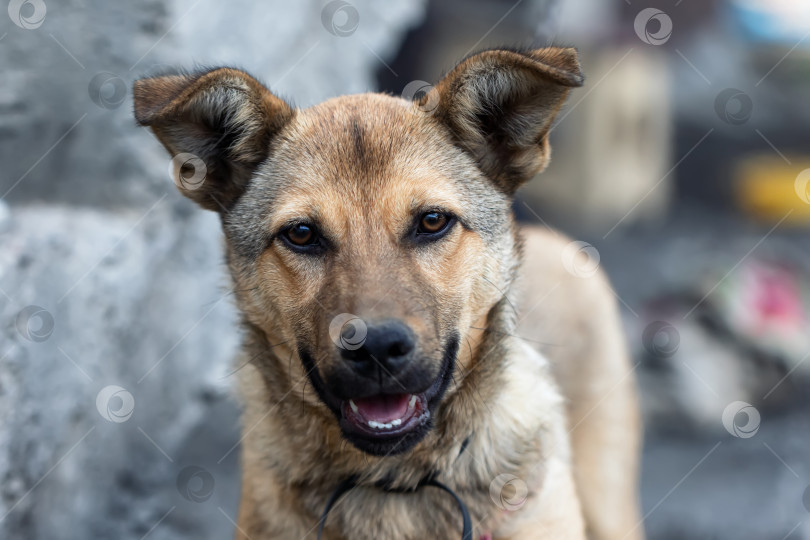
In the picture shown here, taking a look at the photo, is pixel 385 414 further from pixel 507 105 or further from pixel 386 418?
pixel 507 105

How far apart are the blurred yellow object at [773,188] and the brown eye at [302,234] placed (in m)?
9.06

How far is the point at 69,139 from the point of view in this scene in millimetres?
4316

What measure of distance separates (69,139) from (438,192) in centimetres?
247

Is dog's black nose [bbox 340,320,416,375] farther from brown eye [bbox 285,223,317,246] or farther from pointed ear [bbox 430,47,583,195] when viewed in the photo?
pointed ear [bbox 430,47,583,195]

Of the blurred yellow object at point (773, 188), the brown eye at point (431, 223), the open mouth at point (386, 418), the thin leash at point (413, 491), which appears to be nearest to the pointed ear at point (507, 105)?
the brown eye at point (431, 223)

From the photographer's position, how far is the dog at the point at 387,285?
2.69m

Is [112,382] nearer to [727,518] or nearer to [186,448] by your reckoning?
[186,448]

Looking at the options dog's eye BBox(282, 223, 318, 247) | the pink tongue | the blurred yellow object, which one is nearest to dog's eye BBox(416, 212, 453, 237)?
dog's eye BBox(282, 223, 318, 247)

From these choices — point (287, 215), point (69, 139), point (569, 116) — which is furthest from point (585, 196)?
point (287, 215)

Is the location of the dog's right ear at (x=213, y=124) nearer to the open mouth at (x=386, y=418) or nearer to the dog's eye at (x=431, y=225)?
the dog's eye at (x=431, y=225)

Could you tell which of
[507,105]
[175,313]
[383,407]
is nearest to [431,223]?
[507,105]

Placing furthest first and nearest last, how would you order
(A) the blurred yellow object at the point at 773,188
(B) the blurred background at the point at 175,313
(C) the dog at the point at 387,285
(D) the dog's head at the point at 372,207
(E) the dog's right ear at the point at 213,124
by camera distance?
1. (A) the blurred yellow object at the point at 773,188
2. (B) the blurred background at the point at 175,313
3. (E) the dog's right ear at the point at 213,124
4. (C) the dog at the point at 387,285
5. (D) the dog's head at the point at 372,207

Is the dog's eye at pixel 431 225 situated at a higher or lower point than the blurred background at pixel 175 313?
higher

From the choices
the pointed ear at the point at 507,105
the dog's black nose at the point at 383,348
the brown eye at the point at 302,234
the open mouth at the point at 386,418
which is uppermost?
the pointed ear at the point at 507,105
